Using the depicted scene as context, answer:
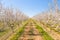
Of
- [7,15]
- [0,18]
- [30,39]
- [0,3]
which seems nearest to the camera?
[30,39]

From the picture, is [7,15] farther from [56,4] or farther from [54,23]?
[54,23]

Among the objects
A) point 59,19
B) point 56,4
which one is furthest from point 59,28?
point 56,4

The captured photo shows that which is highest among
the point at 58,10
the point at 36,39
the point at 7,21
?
the point at 58,10

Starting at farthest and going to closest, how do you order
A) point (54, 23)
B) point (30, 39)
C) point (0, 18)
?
1. point (54, 23)
2. point (0, 18)
3. point (30, 39)

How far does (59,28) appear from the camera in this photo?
39812 millimetres

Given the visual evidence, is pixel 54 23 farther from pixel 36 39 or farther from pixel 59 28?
pixel 36 39

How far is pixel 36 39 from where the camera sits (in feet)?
78.6

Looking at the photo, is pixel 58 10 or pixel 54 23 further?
pixel 54 23

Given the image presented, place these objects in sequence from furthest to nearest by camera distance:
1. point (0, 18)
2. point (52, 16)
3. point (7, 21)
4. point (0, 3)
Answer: point (52, 16) < point (0, 18) < point (7, 21) < point (0, 3)

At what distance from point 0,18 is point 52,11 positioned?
860 inches

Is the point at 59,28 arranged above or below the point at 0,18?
below

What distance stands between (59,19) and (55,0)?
536 cm

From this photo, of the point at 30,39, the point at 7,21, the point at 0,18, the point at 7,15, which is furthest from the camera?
the point at 0,18

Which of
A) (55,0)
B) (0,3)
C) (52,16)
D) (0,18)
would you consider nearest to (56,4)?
(55,0)
